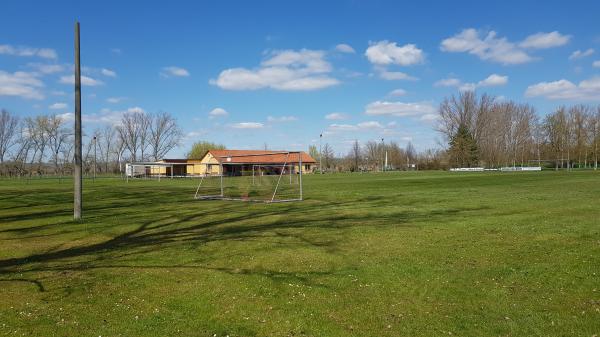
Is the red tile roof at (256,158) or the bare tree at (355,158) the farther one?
the bare tree at (355,158)

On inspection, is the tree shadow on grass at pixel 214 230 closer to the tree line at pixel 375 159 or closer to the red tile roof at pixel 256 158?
the red tile roof at pixel 256 158

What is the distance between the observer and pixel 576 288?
21.3 feet

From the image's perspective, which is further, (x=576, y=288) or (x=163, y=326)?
(x=576, y=288)

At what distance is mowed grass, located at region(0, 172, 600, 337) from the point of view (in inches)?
209

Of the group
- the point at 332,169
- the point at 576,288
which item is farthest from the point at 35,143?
the point at 576,288

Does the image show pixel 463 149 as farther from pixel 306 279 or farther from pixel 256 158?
pixel 306 279

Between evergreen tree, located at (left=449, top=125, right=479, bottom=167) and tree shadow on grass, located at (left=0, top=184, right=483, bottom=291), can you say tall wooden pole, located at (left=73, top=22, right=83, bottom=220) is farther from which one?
evergreen tree, located at (left=449, top=125, right=479, bottom=167)

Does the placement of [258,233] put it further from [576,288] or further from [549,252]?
[576,288]

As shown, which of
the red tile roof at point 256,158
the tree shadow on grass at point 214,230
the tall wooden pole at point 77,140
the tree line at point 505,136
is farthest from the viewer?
the tree line at point 505,136

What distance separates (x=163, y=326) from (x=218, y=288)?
1577 mm

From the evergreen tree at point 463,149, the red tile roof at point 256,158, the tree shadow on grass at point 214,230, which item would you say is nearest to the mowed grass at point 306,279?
the tree shadow on grass at point 214,230

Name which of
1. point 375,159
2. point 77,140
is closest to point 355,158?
point 375,159

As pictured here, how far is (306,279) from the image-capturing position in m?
7.32

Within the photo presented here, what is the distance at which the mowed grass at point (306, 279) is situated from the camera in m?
5.31
